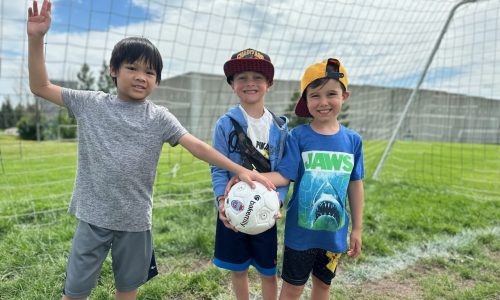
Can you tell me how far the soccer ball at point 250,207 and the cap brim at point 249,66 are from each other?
0.63 meters

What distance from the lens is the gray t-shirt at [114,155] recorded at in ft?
6.38

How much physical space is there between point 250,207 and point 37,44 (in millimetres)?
1266

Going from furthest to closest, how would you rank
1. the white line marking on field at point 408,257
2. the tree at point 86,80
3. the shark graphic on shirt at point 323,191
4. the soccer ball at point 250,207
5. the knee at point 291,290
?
the tree at point 86,80 < the white line marking on field at point 408,257 < the knee at point 291,290 < the shark graphic on shirt at point 323,191 < the soccer ball at point 250,207

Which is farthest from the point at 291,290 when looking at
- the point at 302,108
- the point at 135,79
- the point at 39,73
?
the point at 39,73

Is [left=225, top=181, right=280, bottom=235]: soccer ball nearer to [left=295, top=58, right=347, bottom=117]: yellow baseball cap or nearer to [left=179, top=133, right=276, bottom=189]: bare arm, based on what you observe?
[left=179, top=133, right=276, bottom=189]: bare arm

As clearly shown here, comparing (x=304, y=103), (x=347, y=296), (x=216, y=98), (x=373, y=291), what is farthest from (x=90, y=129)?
(x=216, y=98)

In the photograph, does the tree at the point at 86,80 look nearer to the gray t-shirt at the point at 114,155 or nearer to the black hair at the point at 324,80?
the gray t-shirt at the point at 114,155

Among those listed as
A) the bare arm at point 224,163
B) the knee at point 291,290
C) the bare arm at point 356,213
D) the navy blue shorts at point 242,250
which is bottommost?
the knee at point 291,290

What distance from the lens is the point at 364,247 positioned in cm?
387

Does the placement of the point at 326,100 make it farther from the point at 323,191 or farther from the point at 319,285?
the point at 319,285

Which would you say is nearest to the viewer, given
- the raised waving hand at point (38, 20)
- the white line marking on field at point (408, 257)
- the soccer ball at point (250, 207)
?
the raised waving hand at point (38, 20)

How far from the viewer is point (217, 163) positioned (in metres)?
1.97

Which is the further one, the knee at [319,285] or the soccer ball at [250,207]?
the knee at [319,285]

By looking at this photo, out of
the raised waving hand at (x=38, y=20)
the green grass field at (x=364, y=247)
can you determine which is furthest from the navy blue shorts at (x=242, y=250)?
the raised waving hand at (x=38, y=20)
